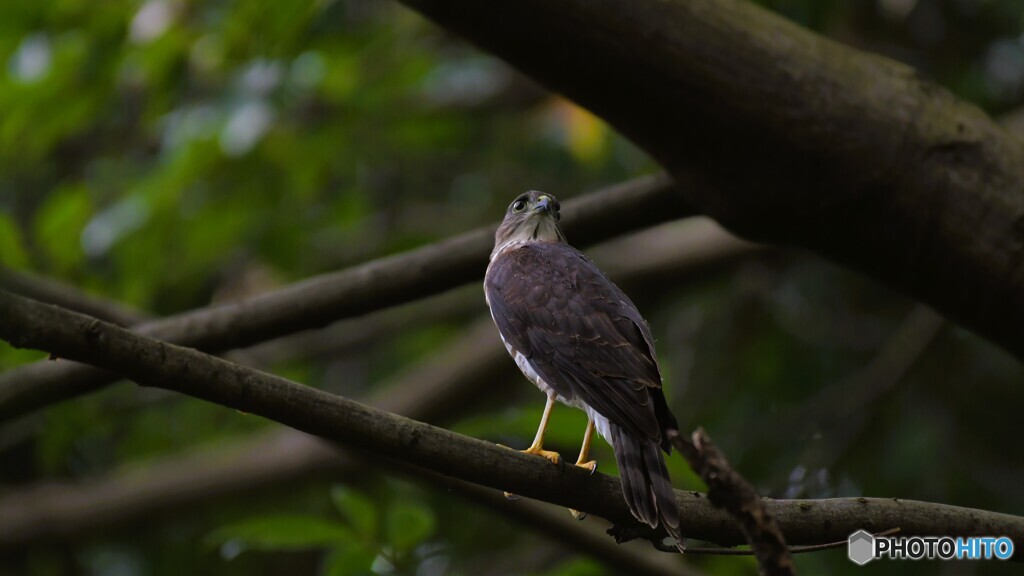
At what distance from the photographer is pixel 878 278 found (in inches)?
147

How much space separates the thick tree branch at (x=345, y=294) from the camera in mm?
3324

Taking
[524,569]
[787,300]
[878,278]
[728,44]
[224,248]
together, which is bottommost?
[524,569]

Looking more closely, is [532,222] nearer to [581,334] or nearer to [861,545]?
[581,334]

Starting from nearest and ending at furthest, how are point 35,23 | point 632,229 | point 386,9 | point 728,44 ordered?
1. point 728,44
2. point 632,229
3. point 35,23
4. point 386,9

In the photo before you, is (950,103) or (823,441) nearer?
(950,103)

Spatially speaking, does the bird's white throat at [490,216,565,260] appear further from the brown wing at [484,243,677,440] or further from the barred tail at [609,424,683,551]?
the barred tail at [609,424,683,551]

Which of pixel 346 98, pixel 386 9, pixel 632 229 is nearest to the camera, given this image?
pixel 632 229

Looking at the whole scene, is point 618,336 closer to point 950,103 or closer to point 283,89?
point 950,103

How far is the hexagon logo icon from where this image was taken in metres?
2.63

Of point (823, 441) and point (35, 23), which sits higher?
point (35, 23)

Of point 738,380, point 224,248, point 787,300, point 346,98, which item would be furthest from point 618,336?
point 787,300

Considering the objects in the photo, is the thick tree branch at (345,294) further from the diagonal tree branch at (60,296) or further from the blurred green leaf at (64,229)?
the blurred green leaf at (64,229)

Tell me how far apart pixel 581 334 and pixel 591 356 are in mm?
90

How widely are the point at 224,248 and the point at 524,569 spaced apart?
2342 millimetres
